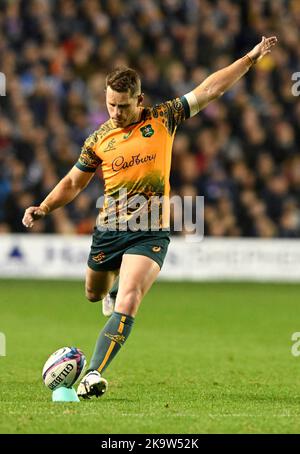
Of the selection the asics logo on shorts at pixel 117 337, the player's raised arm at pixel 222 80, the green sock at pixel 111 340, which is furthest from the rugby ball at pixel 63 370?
the player's raised arm at pixel 222 80

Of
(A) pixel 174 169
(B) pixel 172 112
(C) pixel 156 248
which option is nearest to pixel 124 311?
(C) pixel 156 248

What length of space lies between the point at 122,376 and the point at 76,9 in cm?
1442

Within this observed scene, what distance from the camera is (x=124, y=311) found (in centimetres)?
755

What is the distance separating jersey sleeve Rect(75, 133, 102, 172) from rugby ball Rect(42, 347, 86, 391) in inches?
60.7

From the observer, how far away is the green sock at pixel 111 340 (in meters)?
7.43

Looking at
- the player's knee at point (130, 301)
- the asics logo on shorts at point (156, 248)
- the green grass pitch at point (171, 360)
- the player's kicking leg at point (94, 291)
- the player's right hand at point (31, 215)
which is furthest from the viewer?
the player's right hand at point (31, 215)

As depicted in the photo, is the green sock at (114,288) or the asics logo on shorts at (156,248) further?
the green sock at (114,288)

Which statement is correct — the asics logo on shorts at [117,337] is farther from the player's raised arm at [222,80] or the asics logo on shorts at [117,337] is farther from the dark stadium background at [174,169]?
the dark stadium background at [174,169]

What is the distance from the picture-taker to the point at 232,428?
6.15 meters

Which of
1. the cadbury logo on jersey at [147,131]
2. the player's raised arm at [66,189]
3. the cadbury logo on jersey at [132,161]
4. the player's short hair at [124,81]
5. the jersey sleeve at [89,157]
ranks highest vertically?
the player's short hair at [124,81]

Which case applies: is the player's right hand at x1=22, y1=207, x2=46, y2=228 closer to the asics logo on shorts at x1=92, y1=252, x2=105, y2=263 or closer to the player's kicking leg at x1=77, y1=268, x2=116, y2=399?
the asics logo on shorts at x1=92, y1=252, x2=105, y2=263
